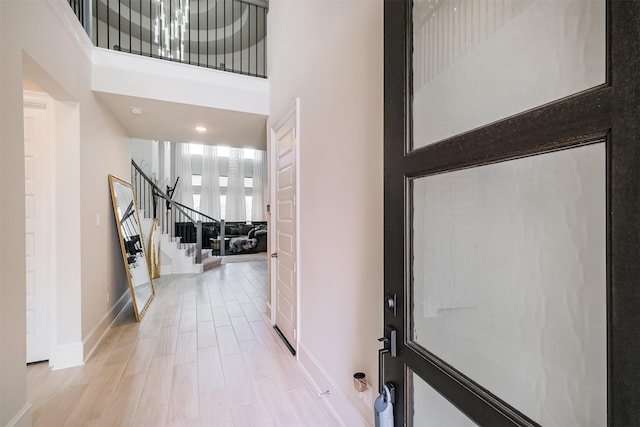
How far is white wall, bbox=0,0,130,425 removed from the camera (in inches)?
61.5

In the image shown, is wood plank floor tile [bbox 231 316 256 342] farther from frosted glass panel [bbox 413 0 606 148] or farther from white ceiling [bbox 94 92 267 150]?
frosted glass panel [bbox 413 0 606 148]

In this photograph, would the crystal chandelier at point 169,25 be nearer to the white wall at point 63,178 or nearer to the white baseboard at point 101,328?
the white wall at point 63,178

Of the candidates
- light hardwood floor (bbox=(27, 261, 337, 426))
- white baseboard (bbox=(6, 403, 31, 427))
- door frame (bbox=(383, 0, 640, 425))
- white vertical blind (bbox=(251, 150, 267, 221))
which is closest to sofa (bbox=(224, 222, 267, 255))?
white vertical blind (bbox=(251, 150, 267, 221))

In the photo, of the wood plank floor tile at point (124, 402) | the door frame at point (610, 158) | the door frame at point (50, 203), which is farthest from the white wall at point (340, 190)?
the door frame at point (50, 203)

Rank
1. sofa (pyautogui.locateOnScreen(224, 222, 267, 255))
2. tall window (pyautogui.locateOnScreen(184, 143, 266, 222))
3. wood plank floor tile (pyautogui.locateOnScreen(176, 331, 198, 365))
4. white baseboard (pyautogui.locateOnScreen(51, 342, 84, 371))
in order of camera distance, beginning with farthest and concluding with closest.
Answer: tall window (pyautogui.locateOnScreen(184, 143, 266, 222)) < sofa (pyautogui.locateOnScreen(224, 222, 267, 255)) < wood plank floor tile (pyautogui.locateOnScreen(176, 331, 198, 365)) < white baseboard (pyautogui.locateOnScreen(51, 342, 84, 371))

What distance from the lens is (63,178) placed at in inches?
98.0

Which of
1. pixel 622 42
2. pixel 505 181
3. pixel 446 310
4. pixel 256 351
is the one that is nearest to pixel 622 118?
pixel 622 42

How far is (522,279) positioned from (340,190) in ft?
4.02

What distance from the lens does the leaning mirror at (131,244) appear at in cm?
356

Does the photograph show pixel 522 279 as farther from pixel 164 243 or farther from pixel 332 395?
pixel 164 243

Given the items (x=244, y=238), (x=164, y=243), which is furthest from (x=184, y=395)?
(x=244, y=238)

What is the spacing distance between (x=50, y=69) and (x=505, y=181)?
9.48 feet

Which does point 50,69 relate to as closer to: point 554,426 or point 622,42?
point 622,42

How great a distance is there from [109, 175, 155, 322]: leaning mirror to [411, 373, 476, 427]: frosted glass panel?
365 centimetres
